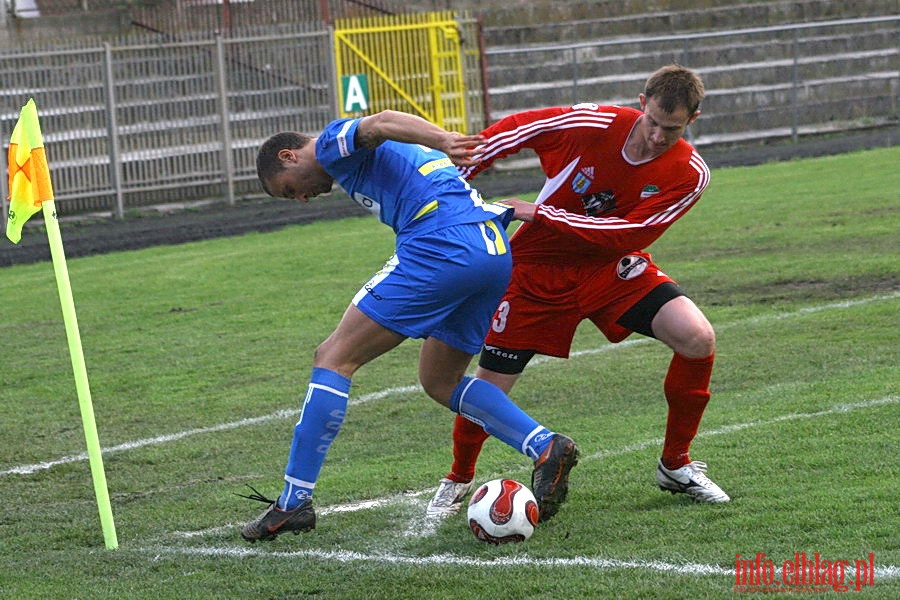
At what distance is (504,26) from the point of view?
86.3 feet

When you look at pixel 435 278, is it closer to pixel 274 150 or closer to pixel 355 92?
pixel 274 150

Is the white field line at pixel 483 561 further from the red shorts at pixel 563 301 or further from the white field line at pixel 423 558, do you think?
the red shorts at pixel 563 301

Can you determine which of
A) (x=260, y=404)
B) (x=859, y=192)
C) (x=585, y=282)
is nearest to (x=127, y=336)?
(x=260, y=404)

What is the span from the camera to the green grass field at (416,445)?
4504 millimetres

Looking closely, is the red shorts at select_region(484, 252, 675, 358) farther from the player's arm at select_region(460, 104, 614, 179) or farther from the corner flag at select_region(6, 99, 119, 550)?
the corner flag at select_region(6, 99, 119, 550)

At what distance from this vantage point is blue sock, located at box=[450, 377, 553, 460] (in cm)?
500

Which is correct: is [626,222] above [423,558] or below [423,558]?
above

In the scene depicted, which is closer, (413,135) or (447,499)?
(413,135)

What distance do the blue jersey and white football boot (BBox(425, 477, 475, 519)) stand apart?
1132 millimetres

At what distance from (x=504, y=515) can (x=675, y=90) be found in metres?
1.76

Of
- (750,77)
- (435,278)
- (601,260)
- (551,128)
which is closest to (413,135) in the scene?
(435,278)

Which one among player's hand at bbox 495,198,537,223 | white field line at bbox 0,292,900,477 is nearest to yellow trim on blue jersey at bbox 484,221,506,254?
player's hand at bbox 495,198,537,223

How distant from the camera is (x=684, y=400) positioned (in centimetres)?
530

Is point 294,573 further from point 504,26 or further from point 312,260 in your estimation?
point 504,26
